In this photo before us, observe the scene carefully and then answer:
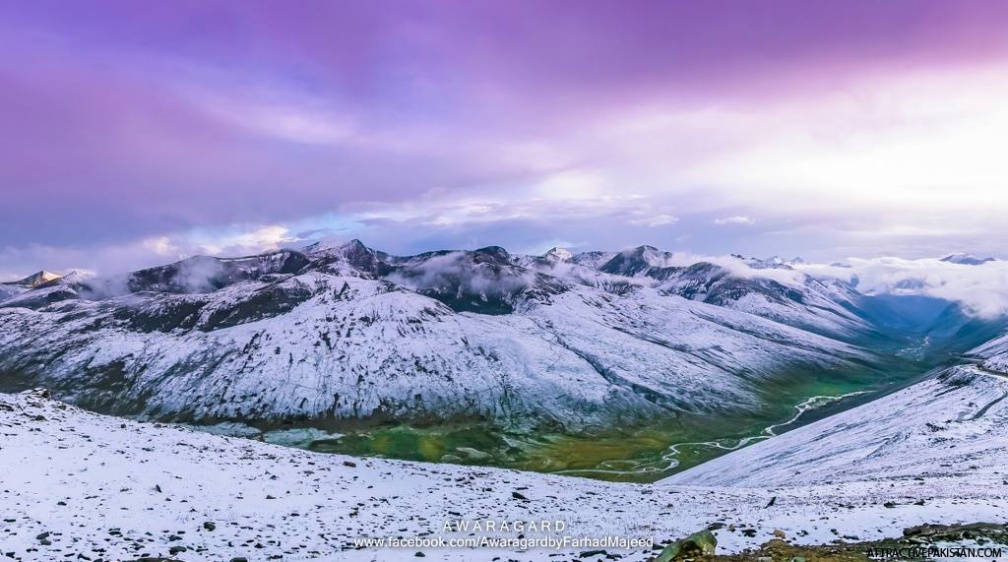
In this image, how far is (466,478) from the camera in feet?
145

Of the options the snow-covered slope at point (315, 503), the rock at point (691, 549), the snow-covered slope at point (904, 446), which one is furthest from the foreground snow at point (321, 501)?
the rock at point (691, 549)

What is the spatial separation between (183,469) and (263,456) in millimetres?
7259

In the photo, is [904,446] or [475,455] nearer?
[904,446]

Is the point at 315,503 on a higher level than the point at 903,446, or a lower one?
higher

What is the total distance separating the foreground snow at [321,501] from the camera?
2547cm

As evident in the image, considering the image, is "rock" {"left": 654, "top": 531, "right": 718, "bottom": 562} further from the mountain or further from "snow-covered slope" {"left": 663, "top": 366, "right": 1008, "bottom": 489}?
"snow-covered slope" {"left": 663, "top": 366, "right": 1008, "bottom": 489}

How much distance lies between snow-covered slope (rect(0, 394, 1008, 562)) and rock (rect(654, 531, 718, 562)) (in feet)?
9.48

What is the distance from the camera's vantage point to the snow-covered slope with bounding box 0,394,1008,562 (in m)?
25.3

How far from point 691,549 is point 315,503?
21836 mm

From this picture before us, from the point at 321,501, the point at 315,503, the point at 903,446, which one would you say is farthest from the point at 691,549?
the point at 903,446

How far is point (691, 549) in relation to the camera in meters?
21.4

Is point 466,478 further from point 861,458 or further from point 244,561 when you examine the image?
point 861,458

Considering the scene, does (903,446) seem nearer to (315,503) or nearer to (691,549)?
(691,549)

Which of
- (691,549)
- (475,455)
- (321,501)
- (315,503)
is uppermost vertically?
(691,549)
